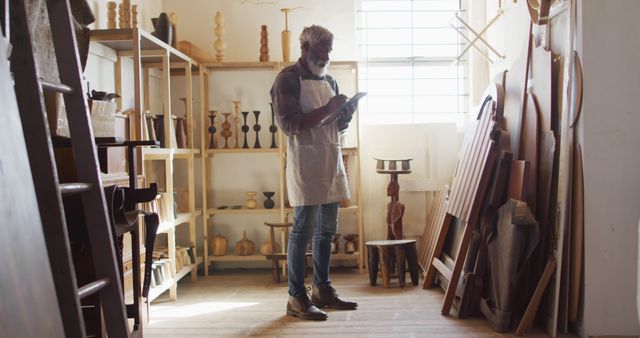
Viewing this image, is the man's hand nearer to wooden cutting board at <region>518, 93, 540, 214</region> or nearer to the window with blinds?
wooden cutting board at <region>518, 93, 540, 214</region>

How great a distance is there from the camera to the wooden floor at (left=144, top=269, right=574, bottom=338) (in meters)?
3.09

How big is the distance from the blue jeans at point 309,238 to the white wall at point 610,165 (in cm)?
139

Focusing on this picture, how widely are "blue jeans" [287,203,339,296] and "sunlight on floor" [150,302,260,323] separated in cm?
51

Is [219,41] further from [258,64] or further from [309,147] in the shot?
[309,147]

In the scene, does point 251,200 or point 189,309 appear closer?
point 189,309

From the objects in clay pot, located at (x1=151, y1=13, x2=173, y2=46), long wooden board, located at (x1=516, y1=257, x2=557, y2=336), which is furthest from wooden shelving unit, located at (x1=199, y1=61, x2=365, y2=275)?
long wooden board, located at (x1=516, y1=257, x2=557, y2=336)

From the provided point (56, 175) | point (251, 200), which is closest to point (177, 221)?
point (251, 200)

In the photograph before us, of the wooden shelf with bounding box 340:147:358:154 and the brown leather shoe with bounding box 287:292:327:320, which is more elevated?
the wooden shelf with bounding box 340:147:358:154

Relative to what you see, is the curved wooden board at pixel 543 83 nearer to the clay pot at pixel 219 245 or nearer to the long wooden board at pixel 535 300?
the long wooden board at pixel 535 300

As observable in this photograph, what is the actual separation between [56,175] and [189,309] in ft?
7.10

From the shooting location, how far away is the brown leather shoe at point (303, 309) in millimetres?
3281

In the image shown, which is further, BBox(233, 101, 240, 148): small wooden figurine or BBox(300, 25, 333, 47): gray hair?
BBox(233, 101, 240, 148): small wooden figurine

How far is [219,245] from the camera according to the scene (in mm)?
4695

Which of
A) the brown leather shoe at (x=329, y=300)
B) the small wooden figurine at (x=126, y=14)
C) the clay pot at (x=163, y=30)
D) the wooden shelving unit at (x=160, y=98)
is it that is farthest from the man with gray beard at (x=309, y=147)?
the clay pot at (x=163, y=30)
